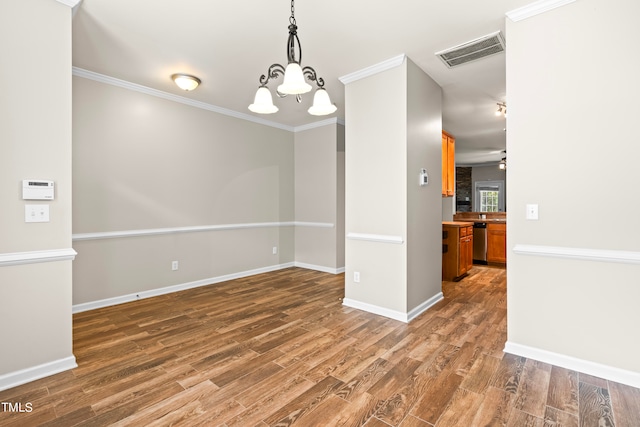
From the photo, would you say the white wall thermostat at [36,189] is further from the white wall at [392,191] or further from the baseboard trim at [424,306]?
the baseboard trim at [424,306]

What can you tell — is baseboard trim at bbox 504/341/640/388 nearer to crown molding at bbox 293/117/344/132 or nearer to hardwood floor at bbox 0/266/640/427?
hardwood floor at bbox 0/266/640/427

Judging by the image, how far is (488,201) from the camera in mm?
10625

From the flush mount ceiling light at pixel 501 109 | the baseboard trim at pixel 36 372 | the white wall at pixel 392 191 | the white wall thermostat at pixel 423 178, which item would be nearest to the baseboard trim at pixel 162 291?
the baseboard trim at pixel 36 372

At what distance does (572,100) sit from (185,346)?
3600mm

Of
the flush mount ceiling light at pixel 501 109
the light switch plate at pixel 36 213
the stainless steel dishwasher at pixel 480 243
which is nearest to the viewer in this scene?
the light switch plate at pixel 36 213

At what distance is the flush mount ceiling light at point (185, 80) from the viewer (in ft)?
11.6

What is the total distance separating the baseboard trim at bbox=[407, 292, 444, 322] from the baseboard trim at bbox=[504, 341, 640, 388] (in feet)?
3.03

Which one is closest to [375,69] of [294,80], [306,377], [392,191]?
[392,191]

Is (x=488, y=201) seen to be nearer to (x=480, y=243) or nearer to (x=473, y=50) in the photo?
(x=480, y=243)

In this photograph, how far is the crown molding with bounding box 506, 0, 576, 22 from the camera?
7.36 feet

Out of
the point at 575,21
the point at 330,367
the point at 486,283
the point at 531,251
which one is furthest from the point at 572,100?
the point at 486,283

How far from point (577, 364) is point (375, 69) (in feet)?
10.3

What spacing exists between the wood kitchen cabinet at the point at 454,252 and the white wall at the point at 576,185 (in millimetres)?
2485

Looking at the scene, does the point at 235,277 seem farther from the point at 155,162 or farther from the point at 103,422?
the point at 103,422
